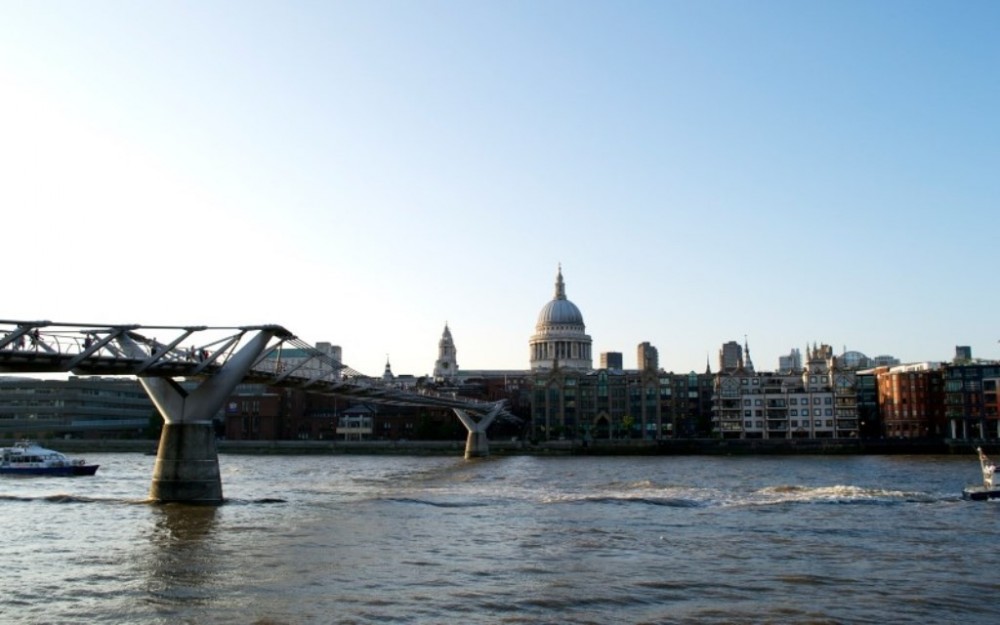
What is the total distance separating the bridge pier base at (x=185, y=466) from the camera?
53.1m

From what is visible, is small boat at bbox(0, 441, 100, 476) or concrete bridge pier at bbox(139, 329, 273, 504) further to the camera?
small boat at bbox(0, 441, 100, 476)

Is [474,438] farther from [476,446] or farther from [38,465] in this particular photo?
[38,465]

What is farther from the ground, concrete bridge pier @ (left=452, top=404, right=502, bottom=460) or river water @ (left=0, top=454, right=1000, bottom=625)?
concrete bridge pier @ (left=452, top=404, right=502, bottom=460)

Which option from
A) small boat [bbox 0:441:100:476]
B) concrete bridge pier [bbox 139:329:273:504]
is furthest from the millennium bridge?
small boat [bbox 0:441:100:476]

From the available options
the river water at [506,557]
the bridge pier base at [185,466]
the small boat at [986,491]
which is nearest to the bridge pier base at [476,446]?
the river water at [506,557]

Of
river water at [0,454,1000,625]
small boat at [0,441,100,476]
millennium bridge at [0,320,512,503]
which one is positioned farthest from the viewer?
small boat at [0,441,100,476]

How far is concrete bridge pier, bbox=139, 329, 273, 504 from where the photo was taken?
53094 mm

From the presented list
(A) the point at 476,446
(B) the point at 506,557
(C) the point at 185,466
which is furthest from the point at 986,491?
(A) the point at 476,446

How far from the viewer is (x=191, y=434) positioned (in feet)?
175

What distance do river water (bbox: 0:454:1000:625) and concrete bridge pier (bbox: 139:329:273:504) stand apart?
1.98 m

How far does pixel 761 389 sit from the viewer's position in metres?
167

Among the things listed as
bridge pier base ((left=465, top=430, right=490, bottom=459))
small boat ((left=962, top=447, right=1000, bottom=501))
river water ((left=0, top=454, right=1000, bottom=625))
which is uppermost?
bridge pier base ((left=465, top=430, right=490, bottom=459))

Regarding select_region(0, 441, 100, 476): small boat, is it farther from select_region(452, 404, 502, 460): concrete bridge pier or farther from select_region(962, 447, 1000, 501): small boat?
select_region(962, 447, 1000, 501): small boat

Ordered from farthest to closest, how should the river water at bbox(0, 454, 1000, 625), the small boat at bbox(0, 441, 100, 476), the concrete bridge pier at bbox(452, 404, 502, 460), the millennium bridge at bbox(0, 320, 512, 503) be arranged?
the concrete bridge pier at bbox(452, 404, 502, 460) < the small boat at bbox(0, 441, 100, 476) < the millennium bridge at bbox(0, 320, 512, 503) < the river water at bbox(0, 454, 1000, 625)
